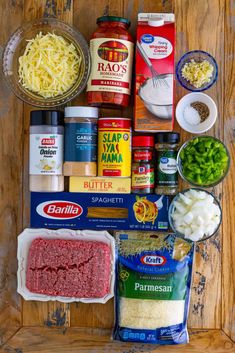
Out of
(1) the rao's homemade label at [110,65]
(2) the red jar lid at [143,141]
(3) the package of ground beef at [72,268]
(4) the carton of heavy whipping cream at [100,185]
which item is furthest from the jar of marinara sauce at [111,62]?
(3) the package of ground beef at [72,268]

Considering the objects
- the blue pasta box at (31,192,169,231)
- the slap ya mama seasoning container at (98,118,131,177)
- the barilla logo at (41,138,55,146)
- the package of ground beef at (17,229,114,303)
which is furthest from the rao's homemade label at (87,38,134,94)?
the package of ground beef at (17,229,114,303)

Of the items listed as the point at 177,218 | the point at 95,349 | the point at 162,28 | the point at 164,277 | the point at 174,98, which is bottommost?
the point at 95,349

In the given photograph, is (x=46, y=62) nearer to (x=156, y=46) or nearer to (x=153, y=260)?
(x=156, y=46)

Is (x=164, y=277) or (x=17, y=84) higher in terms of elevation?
(x=17, y=84)

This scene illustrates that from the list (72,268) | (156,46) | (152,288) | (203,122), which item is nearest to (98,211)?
(72,268)

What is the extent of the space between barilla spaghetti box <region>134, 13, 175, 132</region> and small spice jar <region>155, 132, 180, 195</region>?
1.3 inches

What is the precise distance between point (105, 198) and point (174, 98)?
400mm

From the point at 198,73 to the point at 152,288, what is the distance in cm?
70

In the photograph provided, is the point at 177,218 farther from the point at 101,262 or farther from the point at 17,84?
the point at 17,84

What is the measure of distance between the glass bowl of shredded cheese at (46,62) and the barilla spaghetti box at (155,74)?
0.57 ft

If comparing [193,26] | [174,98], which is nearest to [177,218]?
[174,98]

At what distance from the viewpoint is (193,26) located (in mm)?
1517

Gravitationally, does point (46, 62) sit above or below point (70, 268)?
above

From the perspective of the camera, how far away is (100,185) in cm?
149
